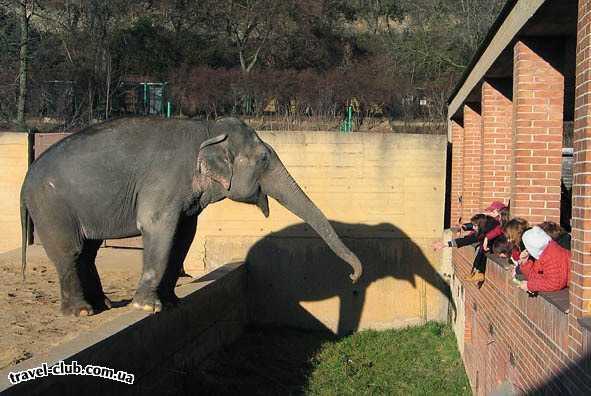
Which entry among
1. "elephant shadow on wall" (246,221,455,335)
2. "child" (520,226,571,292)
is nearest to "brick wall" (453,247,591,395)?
"child" (520,226,571,292)

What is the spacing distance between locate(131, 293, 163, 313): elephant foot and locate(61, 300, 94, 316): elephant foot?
0.84 m

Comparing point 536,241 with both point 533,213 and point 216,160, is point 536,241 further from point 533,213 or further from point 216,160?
point 216,160

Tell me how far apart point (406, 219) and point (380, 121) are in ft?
42.5

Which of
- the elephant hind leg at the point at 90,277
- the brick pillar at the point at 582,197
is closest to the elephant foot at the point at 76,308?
the elephant hind leg at the point at 90,277

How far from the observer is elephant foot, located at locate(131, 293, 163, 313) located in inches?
310

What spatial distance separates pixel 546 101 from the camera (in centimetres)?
758

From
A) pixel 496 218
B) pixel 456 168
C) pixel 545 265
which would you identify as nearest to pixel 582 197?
pixel 545 265

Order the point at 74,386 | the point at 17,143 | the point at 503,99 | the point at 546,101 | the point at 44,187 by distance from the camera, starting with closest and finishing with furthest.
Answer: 1. the point at 74,386
2. the point at 546,101
3. the point at 44,187
4. the point at 503,99
5. the point at 17,143

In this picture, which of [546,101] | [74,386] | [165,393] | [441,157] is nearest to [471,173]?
[441,157]

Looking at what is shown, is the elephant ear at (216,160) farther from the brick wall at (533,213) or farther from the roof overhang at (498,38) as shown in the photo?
the roof overhang at (498,38)

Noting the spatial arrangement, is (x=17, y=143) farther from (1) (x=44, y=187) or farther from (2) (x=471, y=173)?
(2) (x=471, y=173)

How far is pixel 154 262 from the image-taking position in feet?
26.7

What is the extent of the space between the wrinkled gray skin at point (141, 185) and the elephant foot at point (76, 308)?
0.4 inches

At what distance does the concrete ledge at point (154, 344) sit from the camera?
5.53m
